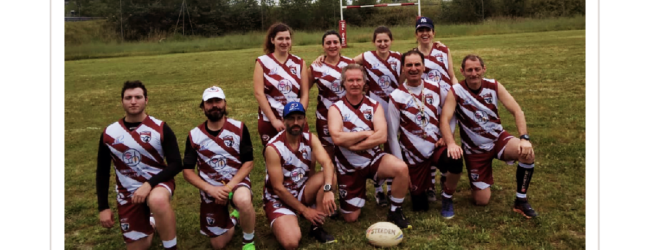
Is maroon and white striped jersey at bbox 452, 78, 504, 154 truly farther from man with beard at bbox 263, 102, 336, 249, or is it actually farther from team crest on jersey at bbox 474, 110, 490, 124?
man with beard at bbox 263, 102, 336, 249

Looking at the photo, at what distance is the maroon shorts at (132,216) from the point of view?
409 cm

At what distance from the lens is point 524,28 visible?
33.6 metres

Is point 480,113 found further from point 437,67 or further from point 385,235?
point 385,235

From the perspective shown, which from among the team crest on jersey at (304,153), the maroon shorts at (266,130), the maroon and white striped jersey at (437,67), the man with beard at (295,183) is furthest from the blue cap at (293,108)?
the maroon and white striped jersey at (437,67)

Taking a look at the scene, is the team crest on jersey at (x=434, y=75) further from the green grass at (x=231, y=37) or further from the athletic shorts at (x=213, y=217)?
the green grass at (x=231, y=37)

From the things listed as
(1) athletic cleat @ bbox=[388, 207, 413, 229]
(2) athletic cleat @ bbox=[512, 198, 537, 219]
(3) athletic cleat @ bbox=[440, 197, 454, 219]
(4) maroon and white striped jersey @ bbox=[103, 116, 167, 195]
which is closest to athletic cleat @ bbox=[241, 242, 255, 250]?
(4) maroon and white striped jersey @ bbox=[103, 116, 167, 195]

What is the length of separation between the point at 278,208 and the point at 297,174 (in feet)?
1.19

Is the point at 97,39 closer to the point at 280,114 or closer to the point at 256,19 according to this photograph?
the point at 256,19

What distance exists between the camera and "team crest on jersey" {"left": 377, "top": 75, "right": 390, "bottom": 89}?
5484 mm

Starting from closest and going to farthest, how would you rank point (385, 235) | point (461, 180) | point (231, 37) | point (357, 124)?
point (385, 235) < point (357, 124) < point (461, 180) < point (231, 37)

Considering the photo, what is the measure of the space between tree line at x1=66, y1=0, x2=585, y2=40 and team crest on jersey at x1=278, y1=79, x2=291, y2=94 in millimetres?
34833

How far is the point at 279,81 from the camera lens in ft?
16.5

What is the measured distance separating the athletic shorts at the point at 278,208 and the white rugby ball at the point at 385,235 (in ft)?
2.32

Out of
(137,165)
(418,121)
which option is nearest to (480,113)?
(418,121)
